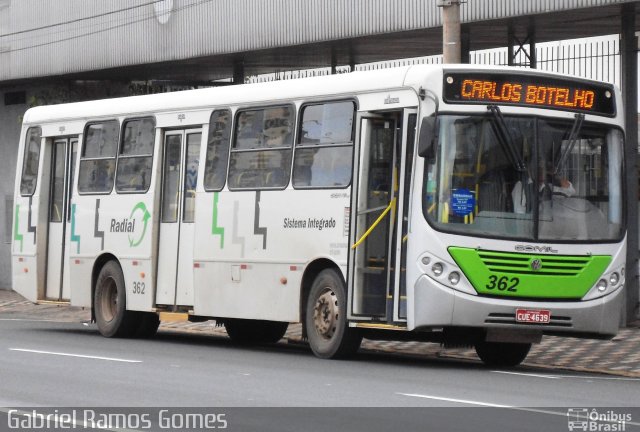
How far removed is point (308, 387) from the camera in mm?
13383

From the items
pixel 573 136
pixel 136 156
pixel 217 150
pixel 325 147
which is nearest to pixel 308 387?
pixel 325 147

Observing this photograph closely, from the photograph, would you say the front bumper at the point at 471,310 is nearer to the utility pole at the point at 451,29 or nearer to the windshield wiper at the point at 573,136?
the windshield wiper at the point at 573,136

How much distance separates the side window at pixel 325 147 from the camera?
17.0m

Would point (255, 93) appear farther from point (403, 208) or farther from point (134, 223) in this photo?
point (403, 208)

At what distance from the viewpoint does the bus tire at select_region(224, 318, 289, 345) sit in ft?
69.5

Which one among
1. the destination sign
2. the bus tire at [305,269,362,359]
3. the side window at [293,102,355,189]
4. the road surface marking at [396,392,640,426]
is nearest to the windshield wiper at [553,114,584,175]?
the destination sign

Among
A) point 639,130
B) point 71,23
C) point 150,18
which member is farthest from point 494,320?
point 71,23

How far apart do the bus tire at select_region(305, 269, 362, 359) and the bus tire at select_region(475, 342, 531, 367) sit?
5.29 feet

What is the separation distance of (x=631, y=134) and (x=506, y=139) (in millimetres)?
7948

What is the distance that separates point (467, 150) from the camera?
52.2 feet

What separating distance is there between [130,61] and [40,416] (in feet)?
67.5

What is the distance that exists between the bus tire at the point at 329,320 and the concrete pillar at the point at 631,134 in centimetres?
695

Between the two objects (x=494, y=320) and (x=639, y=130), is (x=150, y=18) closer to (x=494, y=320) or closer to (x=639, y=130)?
(x=639, y=130)

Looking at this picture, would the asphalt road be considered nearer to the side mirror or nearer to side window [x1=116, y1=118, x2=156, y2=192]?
the side mirror
